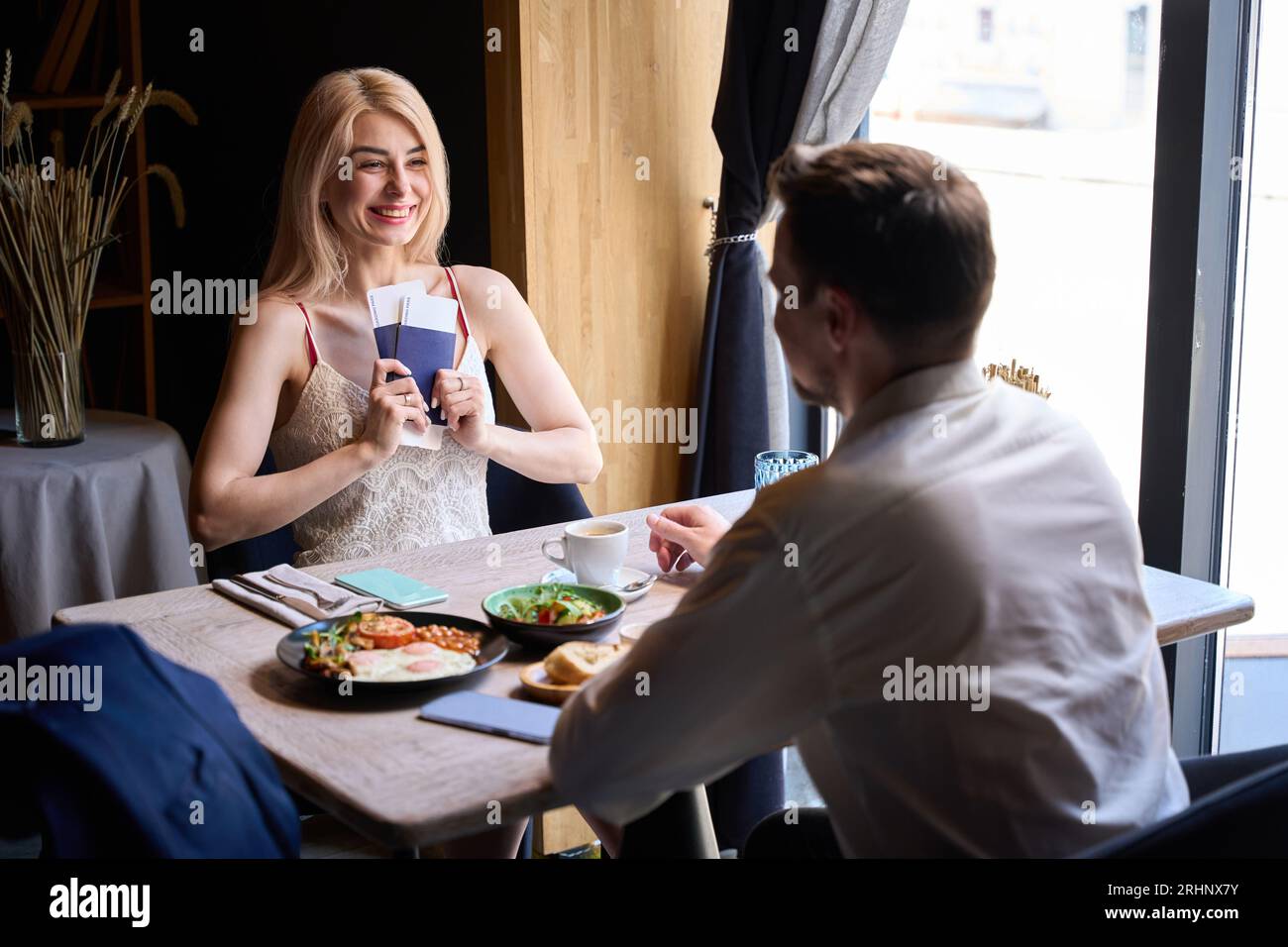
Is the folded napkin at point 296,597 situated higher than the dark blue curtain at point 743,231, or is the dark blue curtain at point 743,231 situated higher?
the dark blue curtain at point 743,231

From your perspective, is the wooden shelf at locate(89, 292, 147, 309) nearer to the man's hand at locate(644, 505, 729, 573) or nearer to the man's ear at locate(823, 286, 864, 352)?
the man's hand at locate(644, 505, 729, 573)

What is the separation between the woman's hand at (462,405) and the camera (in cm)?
227

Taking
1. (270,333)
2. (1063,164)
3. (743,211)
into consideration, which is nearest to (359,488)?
(270,333)

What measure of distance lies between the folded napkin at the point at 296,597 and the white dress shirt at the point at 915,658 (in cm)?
58

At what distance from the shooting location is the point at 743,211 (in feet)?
10.3

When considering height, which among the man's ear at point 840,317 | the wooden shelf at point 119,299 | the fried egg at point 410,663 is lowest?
the fried egg at point 410,663

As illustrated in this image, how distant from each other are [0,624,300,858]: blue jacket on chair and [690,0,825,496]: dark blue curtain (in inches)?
83.0

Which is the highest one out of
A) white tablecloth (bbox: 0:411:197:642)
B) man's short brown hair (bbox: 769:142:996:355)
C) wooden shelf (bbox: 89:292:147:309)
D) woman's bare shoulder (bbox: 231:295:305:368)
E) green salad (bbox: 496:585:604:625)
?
man's short brown hair (bbox: 769:142:996:355)

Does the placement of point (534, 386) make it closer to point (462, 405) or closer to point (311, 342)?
point (462, 405)

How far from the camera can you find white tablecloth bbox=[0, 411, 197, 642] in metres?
2.78

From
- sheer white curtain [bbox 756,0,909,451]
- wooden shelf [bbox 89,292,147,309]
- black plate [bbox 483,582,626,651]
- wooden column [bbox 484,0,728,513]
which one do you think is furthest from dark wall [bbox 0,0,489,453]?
black plate [bbox 483,582,626,651]

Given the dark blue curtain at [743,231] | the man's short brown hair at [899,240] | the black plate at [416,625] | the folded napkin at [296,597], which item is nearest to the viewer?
the man's short brown hair at [899,240]

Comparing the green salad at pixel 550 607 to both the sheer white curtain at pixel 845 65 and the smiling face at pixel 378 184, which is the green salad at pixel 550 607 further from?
the sheer white curtain at pixel 845 65

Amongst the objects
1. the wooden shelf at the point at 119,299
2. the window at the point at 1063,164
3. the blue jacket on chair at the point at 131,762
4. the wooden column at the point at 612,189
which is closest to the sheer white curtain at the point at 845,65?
the window at the point at 1063,164
